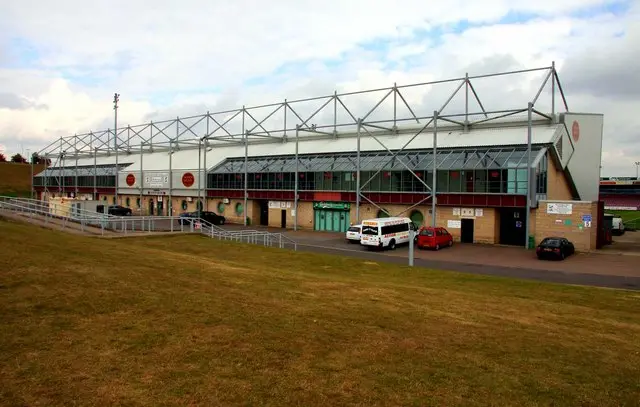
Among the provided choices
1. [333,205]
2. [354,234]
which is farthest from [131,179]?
[354,234]

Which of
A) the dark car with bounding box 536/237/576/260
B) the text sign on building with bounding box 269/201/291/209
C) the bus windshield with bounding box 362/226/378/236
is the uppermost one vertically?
the text sign on building with bounding box 269/201/291/209

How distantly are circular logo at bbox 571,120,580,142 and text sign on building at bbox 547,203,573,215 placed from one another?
12843mm

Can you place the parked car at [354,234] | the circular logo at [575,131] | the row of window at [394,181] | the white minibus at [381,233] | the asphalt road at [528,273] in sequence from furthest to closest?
1. the circular logo at [575,131]
2. the parked car at [354,234]
3. the row of window at [394,181]
4. the white minibus at [381,233]
5. the asphalt road at [528,273]

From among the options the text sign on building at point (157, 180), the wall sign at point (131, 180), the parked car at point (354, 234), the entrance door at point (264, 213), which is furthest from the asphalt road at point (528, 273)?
the wall sign at point (131, 180)

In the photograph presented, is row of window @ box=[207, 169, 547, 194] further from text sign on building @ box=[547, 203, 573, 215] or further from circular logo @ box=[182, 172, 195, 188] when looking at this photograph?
circular logo @ box=[182, 172, 195, 188]

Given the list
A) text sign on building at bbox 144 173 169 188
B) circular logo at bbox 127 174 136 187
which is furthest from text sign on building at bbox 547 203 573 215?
circular logo at bbox 127 174 136 187

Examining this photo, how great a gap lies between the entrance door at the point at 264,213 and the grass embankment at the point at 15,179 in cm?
7458

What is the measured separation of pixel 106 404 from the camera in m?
6.10

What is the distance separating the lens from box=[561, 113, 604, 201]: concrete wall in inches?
1783

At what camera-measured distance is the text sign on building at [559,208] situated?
112 feet

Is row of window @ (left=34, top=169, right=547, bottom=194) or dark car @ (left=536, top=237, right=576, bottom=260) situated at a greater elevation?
row of window @ (left=34, top=169, right=547, bottom=194)

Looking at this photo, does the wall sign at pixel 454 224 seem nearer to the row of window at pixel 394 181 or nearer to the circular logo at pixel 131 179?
the row of window at pixel 394 181

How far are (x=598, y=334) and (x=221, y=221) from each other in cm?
4680

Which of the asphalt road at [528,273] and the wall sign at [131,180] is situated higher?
the wall sign at [131,180]
